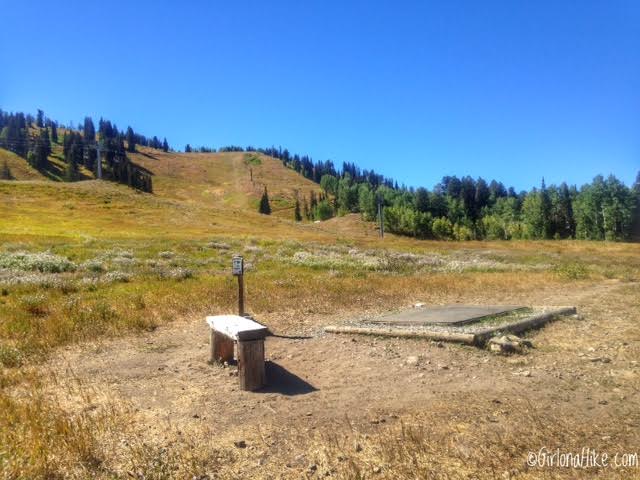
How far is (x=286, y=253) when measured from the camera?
3494cm

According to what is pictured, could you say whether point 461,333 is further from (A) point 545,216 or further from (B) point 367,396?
(A) point 545,216

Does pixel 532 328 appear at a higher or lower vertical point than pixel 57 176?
lower

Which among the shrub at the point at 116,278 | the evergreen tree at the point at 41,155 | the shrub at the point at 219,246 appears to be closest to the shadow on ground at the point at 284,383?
the shrub at the point at 116,278

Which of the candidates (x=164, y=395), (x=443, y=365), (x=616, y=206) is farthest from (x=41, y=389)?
(x=616, y=206)

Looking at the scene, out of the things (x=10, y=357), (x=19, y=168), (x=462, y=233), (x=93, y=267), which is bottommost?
(x=10, y=357)

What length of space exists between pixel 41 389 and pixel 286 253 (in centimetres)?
2871

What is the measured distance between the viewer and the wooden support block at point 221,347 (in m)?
7.91

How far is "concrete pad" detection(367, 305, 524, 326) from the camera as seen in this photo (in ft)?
33.3

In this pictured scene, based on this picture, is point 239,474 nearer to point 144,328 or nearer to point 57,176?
point 144,328

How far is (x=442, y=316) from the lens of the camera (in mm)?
10789

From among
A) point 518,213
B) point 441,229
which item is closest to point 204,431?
point 441,229

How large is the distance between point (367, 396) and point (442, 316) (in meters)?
5.25

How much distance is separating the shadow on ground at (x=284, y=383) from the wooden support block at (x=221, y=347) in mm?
828

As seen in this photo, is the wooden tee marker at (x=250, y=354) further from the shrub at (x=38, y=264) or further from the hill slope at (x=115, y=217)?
the hill slope at (x=115, y=217)
